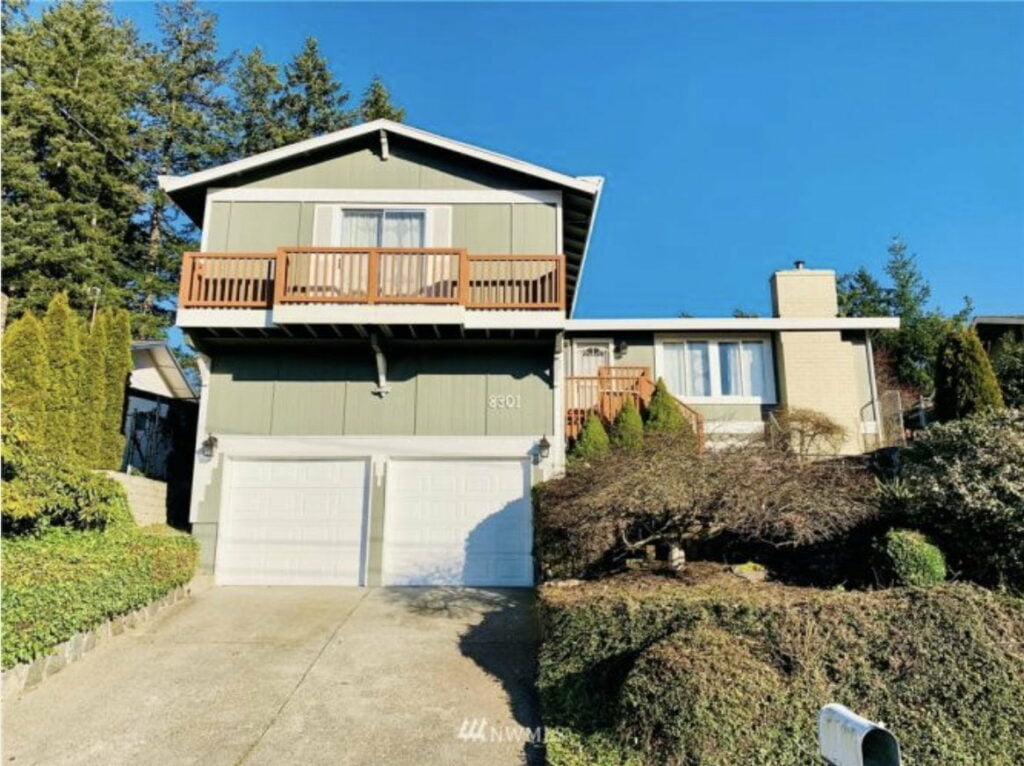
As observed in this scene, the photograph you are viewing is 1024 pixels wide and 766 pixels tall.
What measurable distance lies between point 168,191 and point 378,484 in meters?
6.61

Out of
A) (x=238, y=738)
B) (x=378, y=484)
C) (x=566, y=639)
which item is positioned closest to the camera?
(x=238, y=738)

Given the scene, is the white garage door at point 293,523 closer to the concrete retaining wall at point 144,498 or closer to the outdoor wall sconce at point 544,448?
the concrete retaining wall at point 144,498

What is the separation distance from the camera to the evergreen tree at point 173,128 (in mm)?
21891

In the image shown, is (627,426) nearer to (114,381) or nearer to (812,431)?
(812,431)

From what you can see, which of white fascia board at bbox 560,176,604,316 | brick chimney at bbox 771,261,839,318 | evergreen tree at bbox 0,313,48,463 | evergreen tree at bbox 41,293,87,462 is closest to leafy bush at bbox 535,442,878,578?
white fascia board at bbox 560,176,604,316

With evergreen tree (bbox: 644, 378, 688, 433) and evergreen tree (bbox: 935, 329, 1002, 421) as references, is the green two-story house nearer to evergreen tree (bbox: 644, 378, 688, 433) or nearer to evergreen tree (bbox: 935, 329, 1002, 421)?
evergreen tree (bbox: 644, 378, 688, 433)

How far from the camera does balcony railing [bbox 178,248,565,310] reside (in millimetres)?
10297

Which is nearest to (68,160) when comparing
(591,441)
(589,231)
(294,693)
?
(589,231)

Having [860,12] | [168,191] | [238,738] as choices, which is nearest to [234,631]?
[238,738]

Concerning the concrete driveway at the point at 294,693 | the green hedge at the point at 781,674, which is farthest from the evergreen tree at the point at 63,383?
the green hedge at the point at 781,674

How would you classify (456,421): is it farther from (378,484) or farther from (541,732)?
(541,732)

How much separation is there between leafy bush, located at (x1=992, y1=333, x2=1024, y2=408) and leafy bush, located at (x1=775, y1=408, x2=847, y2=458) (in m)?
3.22

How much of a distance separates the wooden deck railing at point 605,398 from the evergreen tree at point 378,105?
1684cm

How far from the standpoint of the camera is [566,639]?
5.59 meters
